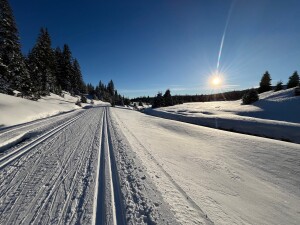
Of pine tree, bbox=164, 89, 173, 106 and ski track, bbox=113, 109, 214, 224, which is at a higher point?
pine tree, bbox=164, 89, 173, 106

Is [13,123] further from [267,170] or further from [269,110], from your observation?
[269,110]

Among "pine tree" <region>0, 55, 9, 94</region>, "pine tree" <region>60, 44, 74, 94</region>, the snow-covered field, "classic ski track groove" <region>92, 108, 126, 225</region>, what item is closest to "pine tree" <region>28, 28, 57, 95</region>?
"pine tree" <region>0, 55, 9, 94</region>

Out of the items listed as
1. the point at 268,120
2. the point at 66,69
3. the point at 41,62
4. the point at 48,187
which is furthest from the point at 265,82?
the point at 66,69

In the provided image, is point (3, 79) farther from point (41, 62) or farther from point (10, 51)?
point (41, 62)

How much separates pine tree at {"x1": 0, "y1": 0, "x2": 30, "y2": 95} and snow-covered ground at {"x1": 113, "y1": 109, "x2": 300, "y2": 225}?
25.6 metres

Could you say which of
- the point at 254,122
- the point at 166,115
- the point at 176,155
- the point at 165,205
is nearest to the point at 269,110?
the point at 254,122

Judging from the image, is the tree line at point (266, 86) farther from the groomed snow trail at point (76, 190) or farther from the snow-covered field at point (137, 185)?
the groomed snow trail at point (76, 190)

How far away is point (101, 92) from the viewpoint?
106250mm

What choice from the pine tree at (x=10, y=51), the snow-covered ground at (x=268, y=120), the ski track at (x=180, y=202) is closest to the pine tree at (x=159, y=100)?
the snow-covered ground at (x=268, y=120)

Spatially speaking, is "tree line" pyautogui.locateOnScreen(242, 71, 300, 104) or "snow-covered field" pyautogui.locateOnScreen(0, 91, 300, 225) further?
"tree line" pyautogui.locateOnScreen(242, 71, 300, 104)

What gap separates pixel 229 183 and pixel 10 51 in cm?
3089

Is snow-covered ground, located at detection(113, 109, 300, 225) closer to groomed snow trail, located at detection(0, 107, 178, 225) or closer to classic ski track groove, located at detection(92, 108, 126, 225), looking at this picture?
groomed snow trail, located at detection(0, 107, 178, 225)

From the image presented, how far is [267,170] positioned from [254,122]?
14512 mm

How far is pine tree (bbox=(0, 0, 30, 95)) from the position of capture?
2306cm
